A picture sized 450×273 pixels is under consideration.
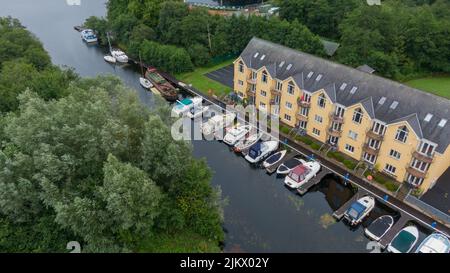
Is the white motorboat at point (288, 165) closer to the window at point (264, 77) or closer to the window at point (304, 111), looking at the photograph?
the window at point (304, 111)

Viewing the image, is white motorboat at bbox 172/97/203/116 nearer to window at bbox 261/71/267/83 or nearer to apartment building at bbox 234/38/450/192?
apartment building at bbox 234/38/450/192

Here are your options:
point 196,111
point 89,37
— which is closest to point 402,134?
point 196,111

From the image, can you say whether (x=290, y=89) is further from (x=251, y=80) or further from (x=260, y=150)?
(x=260, y=150)

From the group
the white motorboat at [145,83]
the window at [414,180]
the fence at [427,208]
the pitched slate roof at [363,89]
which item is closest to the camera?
the fence at [427,208]

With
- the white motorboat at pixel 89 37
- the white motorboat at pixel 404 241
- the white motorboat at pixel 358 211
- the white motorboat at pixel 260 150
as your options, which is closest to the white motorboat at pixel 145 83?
the white motorboat at pixel 260 150

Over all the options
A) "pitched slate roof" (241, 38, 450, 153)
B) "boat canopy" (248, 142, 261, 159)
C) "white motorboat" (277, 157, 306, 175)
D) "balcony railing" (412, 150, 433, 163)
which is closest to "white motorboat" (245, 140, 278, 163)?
"boat canopy" (248, 142, 261, 159)

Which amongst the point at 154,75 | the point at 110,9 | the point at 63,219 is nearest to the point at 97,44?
the point at 110,9

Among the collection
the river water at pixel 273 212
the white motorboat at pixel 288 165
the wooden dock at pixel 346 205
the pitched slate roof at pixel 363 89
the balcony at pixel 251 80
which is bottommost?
the river water at pixel 273 212
